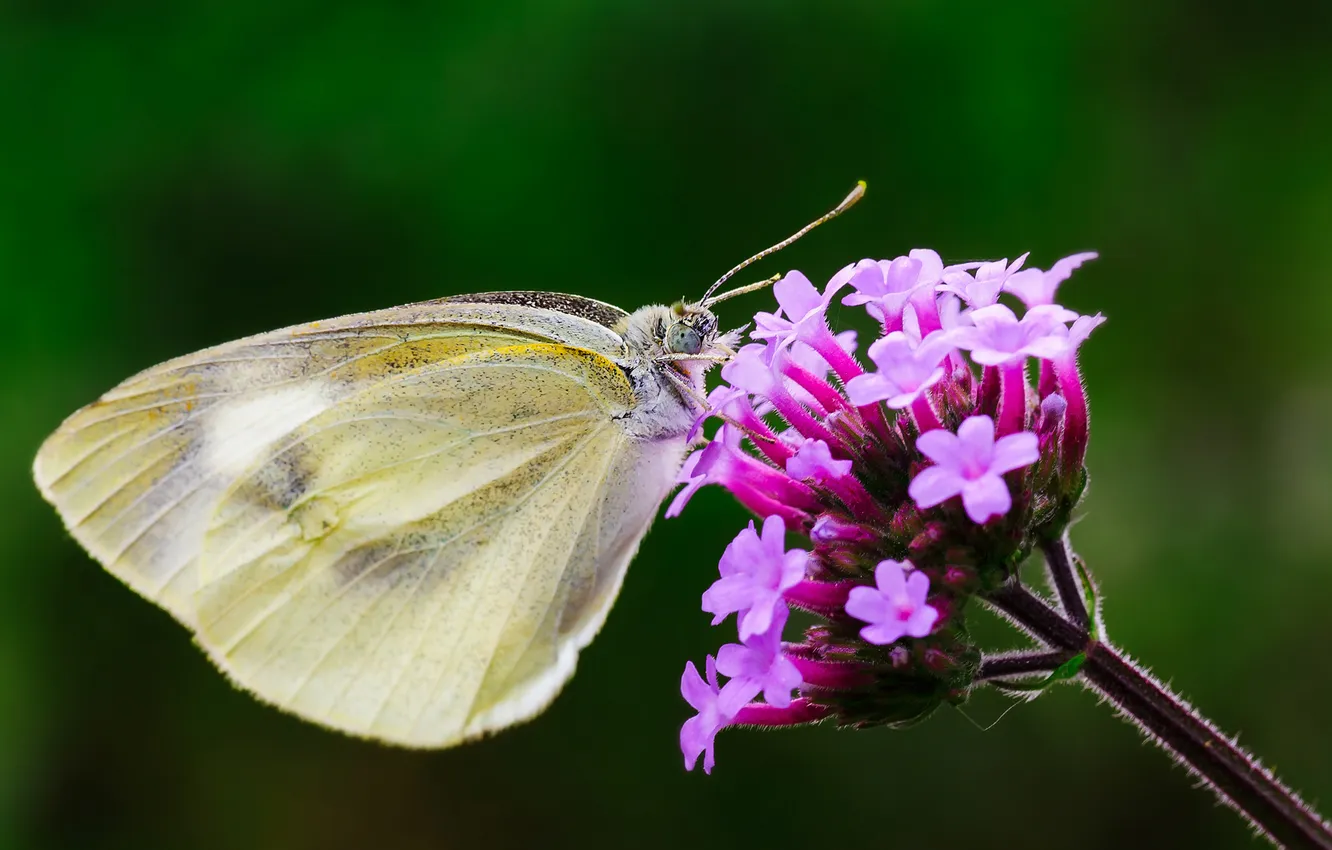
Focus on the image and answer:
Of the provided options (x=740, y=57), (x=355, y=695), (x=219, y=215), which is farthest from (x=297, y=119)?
(x=355, y=695)

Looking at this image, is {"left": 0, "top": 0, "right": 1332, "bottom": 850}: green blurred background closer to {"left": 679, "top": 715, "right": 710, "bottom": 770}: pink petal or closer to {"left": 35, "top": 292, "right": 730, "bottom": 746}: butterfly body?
{"left": 35, "top": 292, "right": 730, "bottom": 746}: butterfly body

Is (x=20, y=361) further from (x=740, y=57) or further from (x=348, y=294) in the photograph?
(x=740, y=57)

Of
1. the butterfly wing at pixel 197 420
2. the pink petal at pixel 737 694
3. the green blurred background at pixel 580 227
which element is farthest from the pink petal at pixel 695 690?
the green blurred background at pixel 580 227

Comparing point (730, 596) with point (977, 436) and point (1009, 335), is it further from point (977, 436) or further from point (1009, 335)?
point (1009, 335)

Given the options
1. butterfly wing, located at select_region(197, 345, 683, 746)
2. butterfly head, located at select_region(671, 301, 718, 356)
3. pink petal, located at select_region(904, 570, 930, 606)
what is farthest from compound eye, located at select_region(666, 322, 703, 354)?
pink petal, located at select_region(904, 570, 930, 606)

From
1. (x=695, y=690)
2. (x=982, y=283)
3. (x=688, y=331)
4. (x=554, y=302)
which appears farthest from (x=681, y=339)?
(x=695, y=690)

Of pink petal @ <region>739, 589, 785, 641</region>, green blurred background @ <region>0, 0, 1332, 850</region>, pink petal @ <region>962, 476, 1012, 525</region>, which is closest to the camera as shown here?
pink petal @ <region>962, 476, 1012, 525</region>

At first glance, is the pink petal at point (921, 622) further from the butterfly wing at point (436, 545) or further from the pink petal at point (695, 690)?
the butterfly wing at point (436, 545)
